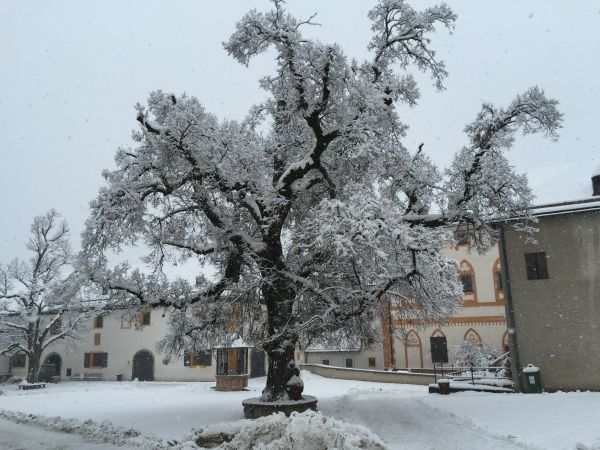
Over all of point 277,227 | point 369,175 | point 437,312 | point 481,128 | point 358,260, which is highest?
point 481,128

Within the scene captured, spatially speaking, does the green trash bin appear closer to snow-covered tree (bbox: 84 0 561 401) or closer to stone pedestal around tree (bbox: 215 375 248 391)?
snow-covered tree (bbox: 84 0 561 401)

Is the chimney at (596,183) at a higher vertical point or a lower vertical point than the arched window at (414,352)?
Answer: higher

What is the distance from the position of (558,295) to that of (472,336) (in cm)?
1281

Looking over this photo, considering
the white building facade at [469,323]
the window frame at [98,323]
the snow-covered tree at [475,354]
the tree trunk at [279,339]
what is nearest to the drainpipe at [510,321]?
the snow-covered tree at [475,354]

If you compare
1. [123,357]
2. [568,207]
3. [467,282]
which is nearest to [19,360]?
[123,357]

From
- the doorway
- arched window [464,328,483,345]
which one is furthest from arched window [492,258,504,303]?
the doorway

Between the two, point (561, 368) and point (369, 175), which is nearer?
point (369, 175)

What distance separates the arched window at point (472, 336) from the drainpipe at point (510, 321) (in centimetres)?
1175

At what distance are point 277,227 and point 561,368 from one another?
11558 millimetres

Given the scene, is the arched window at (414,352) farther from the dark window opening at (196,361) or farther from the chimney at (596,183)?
the chimney at (596,183)

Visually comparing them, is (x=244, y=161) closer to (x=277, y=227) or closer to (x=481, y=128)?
(x=277, y=227)

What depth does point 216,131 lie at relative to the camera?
1369 cm

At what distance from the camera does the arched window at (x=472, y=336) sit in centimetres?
2928

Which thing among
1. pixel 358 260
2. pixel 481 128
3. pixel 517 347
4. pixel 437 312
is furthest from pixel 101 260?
pixel 517 347
